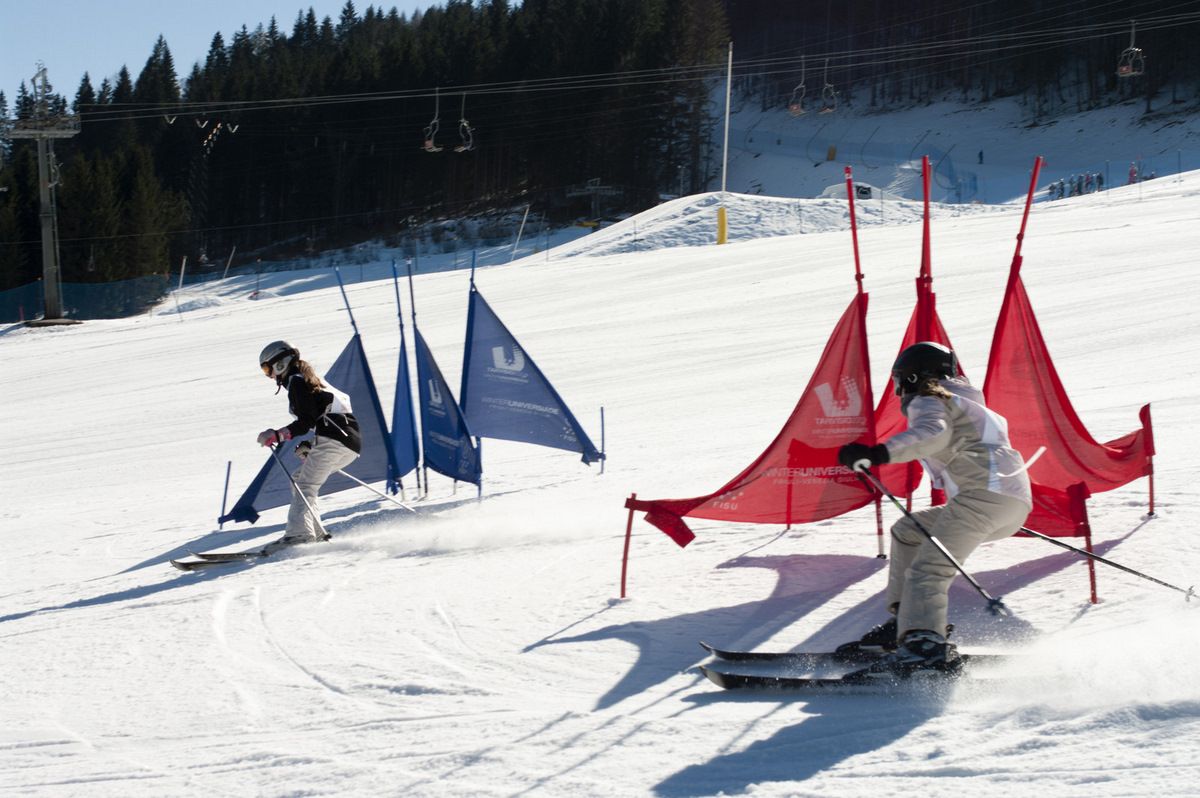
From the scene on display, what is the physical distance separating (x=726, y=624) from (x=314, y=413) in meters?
4.26

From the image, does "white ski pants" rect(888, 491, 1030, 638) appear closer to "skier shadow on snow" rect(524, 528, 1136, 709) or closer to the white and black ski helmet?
"skier shadow on snow" rect(524, 528, 1136, 709)

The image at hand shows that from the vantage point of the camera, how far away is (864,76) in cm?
8681

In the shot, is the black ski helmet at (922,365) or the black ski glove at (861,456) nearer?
the black ski glove at (861,456)

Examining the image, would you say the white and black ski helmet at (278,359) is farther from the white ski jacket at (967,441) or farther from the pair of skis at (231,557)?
the white ski jacket at (967,441)

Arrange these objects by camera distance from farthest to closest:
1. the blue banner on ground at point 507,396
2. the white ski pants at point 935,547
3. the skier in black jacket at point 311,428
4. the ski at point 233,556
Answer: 1. the blue banner on ground at point 507,396
2. the skier in black jacket at point 311,428
3. the ski at point 233,556
4. the white ski pants at point 935,547

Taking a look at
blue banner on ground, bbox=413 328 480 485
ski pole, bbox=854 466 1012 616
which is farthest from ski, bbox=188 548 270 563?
ski pole, bbox=854 466 1012 616

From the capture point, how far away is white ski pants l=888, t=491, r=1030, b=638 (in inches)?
200

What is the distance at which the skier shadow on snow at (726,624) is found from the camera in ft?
18.3

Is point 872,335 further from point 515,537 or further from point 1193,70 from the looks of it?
point 1193,70

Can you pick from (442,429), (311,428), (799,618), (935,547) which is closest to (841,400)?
(799,618)

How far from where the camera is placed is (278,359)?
29.2ft

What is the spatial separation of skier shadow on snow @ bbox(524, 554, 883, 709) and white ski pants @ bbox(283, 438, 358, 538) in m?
3.59

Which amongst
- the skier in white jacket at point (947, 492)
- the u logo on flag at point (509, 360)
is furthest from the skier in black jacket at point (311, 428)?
the skier in white jacket at point (947, 492)

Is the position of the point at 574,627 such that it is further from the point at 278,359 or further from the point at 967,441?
the point at 278,359
